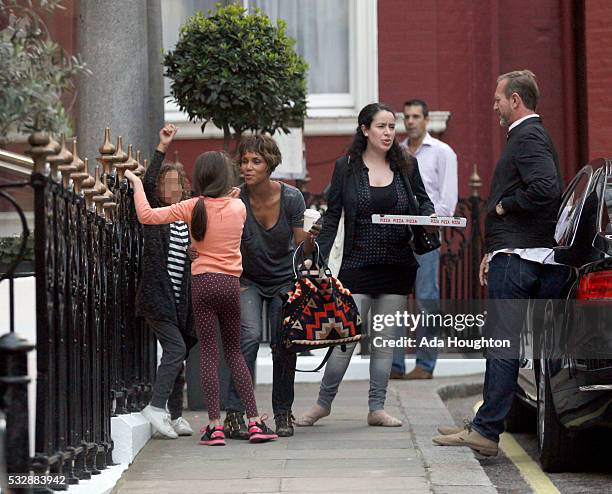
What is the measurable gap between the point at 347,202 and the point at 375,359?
3.33 feet

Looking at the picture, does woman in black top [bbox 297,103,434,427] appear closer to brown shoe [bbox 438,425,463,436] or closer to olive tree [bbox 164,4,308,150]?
brown shoe [bbox 438,425,463,436]

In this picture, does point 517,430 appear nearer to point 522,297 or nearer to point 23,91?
point 522,297

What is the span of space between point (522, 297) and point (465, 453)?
927 millimetres

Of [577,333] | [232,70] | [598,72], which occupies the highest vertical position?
[598,72]

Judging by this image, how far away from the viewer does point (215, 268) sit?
26.4 feet

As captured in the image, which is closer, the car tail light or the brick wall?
the car tail light

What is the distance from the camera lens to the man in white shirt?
11.7 metres

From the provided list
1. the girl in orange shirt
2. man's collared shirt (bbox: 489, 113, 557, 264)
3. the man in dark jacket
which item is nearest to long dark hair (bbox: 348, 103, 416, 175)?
the girl in orange shirt

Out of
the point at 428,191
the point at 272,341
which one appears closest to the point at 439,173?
the point at 428,191

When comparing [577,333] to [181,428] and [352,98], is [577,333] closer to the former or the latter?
[181,428]

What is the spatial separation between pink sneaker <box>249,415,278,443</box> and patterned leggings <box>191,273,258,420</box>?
0.06 metres

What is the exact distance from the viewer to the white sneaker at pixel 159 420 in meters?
8.37

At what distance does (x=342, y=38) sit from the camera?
15281mm

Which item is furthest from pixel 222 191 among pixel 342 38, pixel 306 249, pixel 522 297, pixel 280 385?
pixel 342 38
